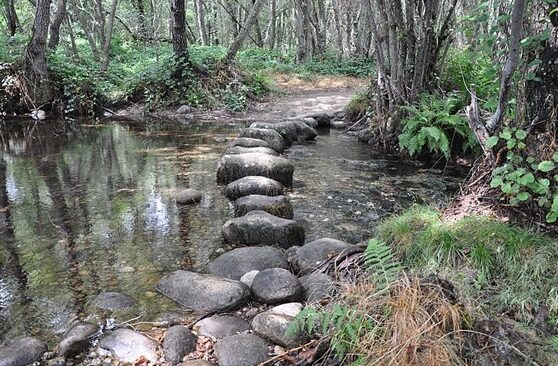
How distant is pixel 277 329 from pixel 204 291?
85 centimetres

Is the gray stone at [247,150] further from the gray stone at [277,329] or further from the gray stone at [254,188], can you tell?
the gray stone at [277,329]

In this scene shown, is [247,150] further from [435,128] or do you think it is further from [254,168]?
[435,128]

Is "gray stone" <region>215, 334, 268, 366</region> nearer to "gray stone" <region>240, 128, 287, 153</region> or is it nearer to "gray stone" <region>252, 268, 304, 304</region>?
"gray stone" <region>252, 268, 304, 304</region>

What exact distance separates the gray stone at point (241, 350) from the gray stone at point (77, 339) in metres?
0.89

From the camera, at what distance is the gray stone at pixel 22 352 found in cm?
312

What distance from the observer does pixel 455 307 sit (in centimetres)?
281

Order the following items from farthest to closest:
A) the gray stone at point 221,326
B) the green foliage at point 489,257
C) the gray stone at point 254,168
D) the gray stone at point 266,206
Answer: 1. the gray stone at point 254,168
2. the gray stone at point 266,206
3. the gray stone at point 221,326
4. the green foliage at point 489,257

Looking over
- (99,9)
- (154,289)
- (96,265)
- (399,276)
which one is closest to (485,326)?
(399,276)

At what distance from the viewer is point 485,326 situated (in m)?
2.75

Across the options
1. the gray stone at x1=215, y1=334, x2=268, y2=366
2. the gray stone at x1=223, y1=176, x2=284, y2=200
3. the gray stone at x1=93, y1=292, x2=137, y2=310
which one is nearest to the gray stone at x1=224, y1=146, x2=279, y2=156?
the gray stone at x1=223, y1=176, x2=284, y2=200

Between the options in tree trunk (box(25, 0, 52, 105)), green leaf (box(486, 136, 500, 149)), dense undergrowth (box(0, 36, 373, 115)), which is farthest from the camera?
dense undergrowth (box(0, 36, 373, 115))

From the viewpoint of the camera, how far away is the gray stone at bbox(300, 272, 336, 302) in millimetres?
3595

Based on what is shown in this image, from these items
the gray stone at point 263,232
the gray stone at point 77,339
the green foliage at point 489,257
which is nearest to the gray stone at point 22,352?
the gray stone at point 77,339

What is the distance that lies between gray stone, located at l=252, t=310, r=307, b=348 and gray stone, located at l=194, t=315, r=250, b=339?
0.36 feet
